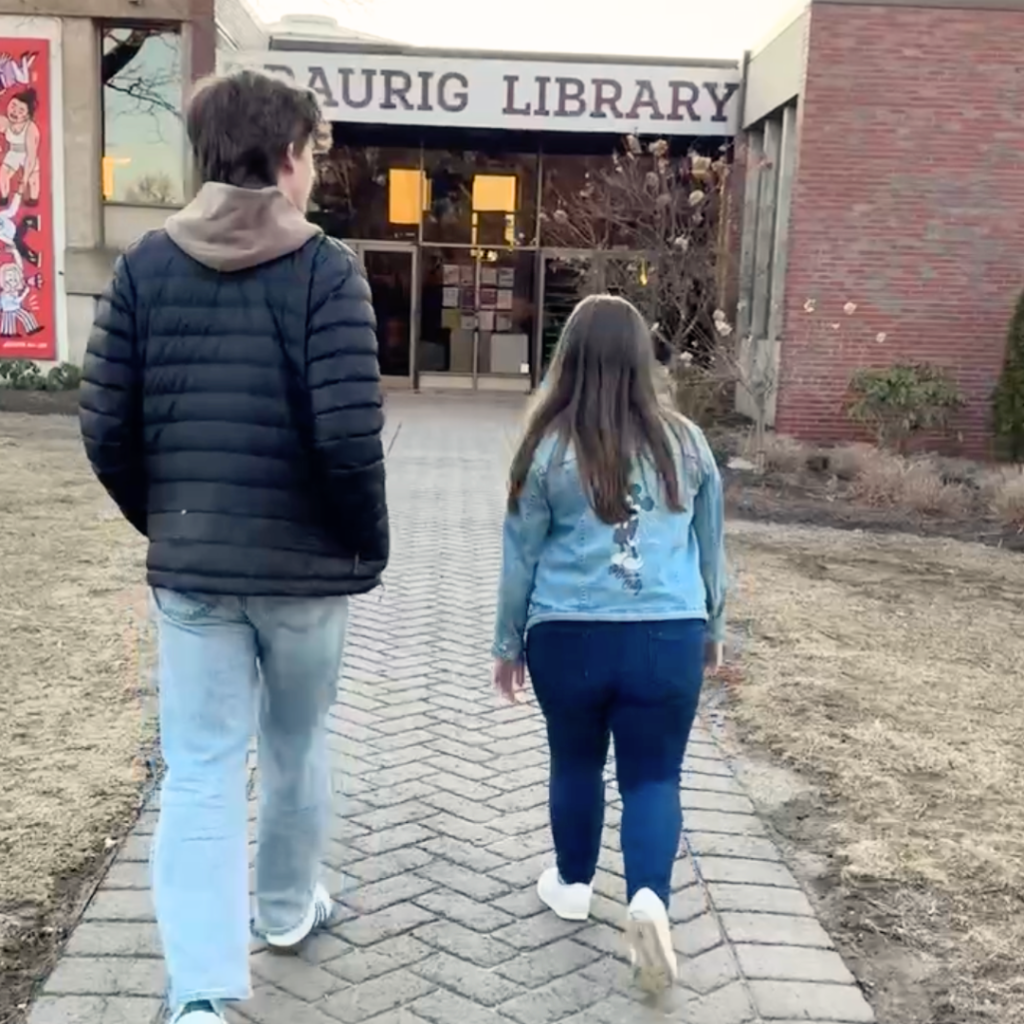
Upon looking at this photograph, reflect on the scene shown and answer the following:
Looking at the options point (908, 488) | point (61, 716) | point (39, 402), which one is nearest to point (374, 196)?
point (39, 402)

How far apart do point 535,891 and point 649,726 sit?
0.81 m

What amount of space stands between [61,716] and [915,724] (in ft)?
11.1

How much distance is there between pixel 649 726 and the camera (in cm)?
304

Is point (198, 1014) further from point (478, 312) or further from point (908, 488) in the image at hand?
point (478, 312)

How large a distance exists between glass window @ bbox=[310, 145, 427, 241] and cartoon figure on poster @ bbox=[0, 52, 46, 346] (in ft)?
15.3

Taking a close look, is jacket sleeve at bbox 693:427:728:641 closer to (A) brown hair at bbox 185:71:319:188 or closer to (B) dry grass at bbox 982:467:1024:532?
(A) brown hair at bbox 185:71:319:188

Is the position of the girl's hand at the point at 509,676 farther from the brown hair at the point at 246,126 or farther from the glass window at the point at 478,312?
the glass window at the point at 478,312

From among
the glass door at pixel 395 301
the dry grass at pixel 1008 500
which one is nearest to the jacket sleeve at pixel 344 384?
the dry grass at pixel 1008 500

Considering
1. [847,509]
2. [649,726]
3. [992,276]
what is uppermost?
[992,276]

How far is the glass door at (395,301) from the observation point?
21719 millimetres

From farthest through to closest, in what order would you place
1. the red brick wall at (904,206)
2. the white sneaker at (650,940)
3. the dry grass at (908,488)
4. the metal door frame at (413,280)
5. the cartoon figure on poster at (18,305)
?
the metal door frame at (413,280), the cartoon figure on poster at (18,305), the red brick wall at (904,206), the dry grass at (908,488), the white sneaker at (650,940)

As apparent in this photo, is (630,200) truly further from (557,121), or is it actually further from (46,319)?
(46,319)

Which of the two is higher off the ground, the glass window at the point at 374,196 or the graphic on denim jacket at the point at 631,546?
the glass window at the point at 374,196

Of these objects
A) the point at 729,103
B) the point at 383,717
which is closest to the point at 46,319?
the point at 729,103
